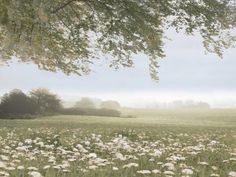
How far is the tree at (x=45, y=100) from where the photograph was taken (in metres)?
44.4

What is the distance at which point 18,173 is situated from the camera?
883 centimetres

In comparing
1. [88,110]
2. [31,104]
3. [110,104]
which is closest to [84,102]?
[88,110]

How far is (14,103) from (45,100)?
4.28 m

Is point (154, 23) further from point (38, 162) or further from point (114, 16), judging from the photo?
point (38, 162)

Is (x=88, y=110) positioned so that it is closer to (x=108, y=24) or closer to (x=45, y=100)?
(x=45, y=100)

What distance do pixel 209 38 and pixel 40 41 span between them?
961 cm

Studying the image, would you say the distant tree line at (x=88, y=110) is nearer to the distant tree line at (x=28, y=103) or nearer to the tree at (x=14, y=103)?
the distant tree line at (x=28, y=103)

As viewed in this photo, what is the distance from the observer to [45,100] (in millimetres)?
45500

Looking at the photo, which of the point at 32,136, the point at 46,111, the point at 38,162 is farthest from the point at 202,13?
the point at 46,111

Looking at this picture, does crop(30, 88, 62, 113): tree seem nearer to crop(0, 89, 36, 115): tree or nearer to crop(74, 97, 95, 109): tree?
crop(0, 89, 36, 115): tree

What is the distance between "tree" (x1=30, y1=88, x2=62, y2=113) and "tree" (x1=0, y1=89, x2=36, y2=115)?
141 centimetres

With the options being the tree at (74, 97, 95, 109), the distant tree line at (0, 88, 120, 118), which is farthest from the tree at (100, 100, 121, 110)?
the distant tree line at (0, 88, 120, 118)

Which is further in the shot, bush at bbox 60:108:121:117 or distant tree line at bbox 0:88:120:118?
A: bush at bbox 60:108:121:117

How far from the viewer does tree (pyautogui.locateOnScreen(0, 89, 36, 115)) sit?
4166 centimetres
